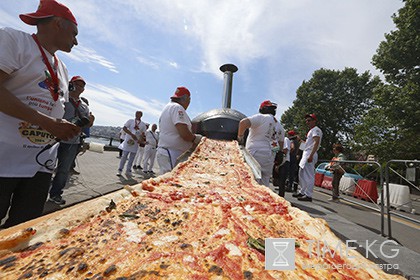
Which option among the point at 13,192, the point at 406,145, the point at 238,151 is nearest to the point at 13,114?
the point at 13,192

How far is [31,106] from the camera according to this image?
1.74 meters

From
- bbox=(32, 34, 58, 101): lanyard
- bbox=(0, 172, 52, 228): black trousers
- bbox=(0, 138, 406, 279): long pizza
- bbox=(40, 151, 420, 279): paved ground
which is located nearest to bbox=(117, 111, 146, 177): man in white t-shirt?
bbox=(40, 151, 420, 279): paved ground

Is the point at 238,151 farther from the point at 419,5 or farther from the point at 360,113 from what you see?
the point at 360,113

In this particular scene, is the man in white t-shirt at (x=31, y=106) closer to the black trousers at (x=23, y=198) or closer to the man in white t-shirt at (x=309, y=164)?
the black trousers at (x=23, y=198)

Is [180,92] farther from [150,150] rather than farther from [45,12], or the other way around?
[150,150]

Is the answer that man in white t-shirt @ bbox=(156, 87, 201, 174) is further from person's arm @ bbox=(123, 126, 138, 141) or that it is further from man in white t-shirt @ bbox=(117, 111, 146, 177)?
person's arm @ bbox=(123, 126, 138, 141)

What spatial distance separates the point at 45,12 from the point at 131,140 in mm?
6245

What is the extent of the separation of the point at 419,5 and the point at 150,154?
1965cm

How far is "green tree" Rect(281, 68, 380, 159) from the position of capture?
98.7 feet

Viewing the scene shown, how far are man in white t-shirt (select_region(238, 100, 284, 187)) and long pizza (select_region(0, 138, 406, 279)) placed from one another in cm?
302

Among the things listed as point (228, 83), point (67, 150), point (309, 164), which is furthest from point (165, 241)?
point (228, 83)

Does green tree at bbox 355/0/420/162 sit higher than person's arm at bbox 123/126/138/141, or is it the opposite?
green tree at bbox 355/0/420/162

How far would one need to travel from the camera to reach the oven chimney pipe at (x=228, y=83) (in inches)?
580

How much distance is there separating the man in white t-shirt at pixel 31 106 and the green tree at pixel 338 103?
30.3 metres
